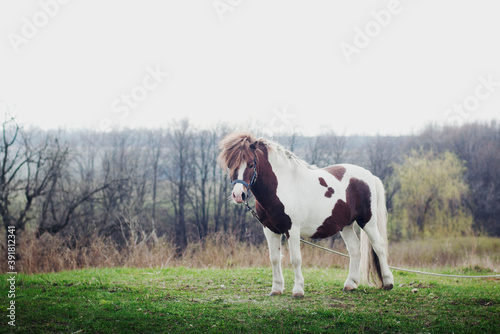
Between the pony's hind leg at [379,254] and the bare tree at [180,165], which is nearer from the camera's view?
the pony's hind leg at [379,254]

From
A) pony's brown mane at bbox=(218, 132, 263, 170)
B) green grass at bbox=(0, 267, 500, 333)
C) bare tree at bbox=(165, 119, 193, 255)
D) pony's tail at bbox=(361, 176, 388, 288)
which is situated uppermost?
bare tree at bbox=(165, 119, 193, 255)

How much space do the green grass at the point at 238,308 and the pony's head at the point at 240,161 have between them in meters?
1.53

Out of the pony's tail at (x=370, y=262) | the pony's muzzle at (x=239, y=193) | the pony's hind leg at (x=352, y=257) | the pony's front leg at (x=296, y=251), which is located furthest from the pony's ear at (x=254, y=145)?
the pony's tail at (x=370, y=262)

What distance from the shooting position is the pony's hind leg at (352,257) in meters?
6.34

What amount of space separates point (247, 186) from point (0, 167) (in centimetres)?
2836

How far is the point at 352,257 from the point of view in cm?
654

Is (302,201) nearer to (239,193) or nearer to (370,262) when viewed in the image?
(239,193)

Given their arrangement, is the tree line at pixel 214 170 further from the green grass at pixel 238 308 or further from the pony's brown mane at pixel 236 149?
the pony's brown mane at pixel 236 149

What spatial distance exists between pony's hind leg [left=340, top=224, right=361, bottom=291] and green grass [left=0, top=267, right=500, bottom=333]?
0.16 meters

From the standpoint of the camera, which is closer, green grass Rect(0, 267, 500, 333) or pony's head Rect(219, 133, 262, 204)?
green grass Rect(0, 267, 500, 333)

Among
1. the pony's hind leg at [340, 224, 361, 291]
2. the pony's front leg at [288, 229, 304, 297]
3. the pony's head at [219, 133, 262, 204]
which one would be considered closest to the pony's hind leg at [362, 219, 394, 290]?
the pony's hind leg at [340, 224, 361, 291]

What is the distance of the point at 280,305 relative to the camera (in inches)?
205

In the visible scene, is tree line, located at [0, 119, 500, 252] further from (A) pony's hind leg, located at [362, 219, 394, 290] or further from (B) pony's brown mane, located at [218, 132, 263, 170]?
(B) pony's brown mane, located at [218, 132, 263, 170]

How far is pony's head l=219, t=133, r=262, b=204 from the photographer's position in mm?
5125
